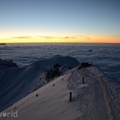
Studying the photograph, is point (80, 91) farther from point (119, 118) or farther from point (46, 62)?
point (46, 62)

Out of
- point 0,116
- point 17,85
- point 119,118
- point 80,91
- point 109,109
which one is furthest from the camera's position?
point 17,85

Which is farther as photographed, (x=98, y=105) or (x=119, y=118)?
(x=98, y=105)

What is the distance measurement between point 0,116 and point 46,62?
28.9 m

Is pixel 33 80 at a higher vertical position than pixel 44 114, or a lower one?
lower

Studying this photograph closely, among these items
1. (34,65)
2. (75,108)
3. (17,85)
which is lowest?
(17,85)

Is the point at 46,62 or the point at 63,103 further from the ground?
the point at 63,103

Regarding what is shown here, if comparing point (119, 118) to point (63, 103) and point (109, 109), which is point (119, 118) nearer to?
point (109, 109)

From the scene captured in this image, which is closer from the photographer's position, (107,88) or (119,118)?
(119,118)

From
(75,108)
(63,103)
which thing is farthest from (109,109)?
(63,103)

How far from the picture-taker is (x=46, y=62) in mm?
38062

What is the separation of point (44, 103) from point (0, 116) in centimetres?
257

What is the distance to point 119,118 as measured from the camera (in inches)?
246

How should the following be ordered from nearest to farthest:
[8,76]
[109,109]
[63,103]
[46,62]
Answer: [109,109] → [63,103] → [8,76] → [46,62]

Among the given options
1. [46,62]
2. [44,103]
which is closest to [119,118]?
[44,103]
